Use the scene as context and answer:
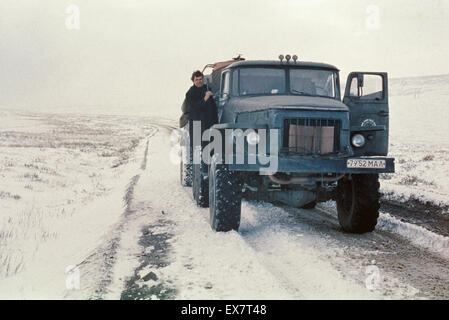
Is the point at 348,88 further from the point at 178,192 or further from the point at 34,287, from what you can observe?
the point at 34,287

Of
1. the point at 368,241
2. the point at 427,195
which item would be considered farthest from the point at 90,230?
the point at 427,195

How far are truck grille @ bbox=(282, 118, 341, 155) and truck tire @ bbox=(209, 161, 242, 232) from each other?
2.79 ft

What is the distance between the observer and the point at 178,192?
9.59 meters

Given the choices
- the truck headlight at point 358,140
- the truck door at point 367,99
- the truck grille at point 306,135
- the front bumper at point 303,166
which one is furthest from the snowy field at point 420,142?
the truck grille at point 306,135

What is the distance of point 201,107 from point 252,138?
187cm

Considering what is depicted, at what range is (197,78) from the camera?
7.68 meters

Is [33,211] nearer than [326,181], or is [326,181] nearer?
[326,181]

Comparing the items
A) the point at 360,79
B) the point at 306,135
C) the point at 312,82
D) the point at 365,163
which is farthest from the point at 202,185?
the point at 360,79

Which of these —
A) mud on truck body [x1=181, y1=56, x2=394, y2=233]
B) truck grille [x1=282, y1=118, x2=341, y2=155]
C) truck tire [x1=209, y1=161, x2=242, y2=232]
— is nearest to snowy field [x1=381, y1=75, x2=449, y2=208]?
mud on truck body [x1=181, y1=56, x2=394, y2=233]

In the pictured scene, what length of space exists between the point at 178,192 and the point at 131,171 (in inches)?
164

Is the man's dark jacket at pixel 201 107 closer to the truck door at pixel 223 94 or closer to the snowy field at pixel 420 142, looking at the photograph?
the truck door at pixel 223 94

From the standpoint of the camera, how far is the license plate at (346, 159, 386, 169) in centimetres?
564
